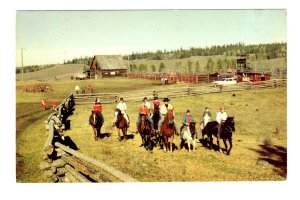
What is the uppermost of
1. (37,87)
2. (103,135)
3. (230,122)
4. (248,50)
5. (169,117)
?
(248,50)

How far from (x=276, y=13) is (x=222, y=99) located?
11566 millimetres

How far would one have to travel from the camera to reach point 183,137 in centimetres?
1465

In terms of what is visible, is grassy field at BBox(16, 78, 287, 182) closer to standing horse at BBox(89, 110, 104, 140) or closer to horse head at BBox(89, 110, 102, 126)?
standing horse at BBox(89, 110, 104, 140)

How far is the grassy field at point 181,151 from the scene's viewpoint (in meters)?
12.8

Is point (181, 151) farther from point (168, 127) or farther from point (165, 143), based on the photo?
point (168, 127)

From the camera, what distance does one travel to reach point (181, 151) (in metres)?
14.9

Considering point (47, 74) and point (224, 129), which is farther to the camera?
point (47, 74)

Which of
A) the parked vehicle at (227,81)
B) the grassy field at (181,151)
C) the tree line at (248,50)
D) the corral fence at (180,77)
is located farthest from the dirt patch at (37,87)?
the parked vehicle at (227,81)

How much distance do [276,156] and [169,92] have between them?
14266mm

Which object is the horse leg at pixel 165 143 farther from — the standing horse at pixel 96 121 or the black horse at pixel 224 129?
the standing horse at pixel 96 121

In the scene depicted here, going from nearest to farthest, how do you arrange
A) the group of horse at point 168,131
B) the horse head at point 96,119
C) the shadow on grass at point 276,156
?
the shadow on grass at point 276,156, the group of horse at point 168,131, the horse head at point 96,119

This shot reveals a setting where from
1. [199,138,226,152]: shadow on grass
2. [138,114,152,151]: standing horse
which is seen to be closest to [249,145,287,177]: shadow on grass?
[199,138,226,152]: shadow on grass

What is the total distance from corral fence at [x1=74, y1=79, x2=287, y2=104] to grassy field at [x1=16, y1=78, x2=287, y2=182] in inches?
136

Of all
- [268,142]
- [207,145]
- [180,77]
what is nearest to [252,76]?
[180,77]
